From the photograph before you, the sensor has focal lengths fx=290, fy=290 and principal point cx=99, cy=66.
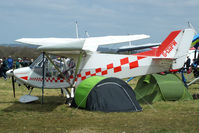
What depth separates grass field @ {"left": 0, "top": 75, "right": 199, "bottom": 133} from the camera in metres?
6.70

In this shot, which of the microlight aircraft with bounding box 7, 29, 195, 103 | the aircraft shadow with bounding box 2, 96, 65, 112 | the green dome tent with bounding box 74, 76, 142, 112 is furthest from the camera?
the microlight aircraft with bounding box 7, 29, 195, 103

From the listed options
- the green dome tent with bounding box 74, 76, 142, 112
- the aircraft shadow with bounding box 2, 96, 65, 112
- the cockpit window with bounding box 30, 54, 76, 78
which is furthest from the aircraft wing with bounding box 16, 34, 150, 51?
the aircraft shadow with bounding box 2, 96, 65, 112

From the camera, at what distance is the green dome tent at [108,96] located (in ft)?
29.3

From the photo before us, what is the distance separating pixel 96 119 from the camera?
789 centimetres

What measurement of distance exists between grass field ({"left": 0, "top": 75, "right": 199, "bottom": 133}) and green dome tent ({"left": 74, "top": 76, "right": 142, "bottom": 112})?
1.05ft

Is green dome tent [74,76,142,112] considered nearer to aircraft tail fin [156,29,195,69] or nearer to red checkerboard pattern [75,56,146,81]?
red checkerboard pattern [75,56,146,81]

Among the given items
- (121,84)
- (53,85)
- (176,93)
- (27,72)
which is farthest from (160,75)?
(27,72)

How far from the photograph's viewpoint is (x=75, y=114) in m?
8.70

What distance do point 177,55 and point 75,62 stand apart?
12.2 ft

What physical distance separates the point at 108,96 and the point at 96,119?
1.27m

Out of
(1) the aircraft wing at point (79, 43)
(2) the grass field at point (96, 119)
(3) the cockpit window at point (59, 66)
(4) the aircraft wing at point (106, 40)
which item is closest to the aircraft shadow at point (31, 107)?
(2) the grass field at point (96, 119)

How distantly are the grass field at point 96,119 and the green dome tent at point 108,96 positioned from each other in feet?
1.05

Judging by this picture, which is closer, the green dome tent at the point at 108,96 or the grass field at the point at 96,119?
the grass field at the point at 96,119

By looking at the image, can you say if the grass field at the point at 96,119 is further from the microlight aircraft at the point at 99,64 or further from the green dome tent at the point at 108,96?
the microlight aircraft at the point at 99,64
